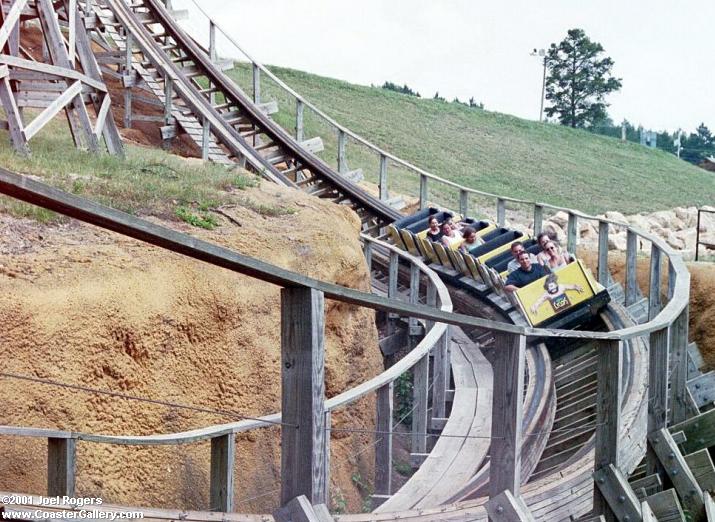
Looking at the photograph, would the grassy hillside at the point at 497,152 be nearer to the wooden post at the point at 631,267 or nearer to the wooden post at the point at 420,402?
the wooden post at the point at 631,267

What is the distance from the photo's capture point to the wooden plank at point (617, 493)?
18.7 feet

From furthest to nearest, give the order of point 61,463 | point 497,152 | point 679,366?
1. point 497,152
2. point 679,366
3. point 61,463

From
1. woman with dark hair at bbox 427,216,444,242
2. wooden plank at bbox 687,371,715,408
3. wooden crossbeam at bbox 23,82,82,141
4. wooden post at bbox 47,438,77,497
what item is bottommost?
wooden plank at bbox 687,371,715,408

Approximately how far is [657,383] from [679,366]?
3.51ft

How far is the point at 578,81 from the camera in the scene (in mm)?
58281

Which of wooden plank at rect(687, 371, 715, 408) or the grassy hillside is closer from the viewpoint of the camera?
wooden plank at rect(687, 371, 715, 408)

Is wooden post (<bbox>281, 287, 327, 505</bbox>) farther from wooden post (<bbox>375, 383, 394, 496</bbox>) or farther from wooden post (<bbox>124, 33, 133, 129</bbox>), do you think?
wooden post (<bbox>124, 33, 133, 129</bbox>)

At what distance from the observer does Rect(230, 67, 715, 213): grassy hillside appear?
40.4 m

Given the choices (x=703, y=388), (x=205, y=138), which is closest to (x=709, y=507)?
(x=703, y=388)

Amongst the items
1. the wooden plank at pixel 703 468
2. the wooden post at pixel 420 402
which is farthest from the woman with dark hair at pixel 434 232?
the wooden plank at pixel 703 468

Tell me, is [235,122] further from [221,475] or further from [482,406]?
[221,475]

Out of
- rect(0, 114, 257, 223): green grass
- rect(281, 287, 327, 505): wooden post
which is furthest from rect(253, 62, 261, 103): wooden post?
rect(281, 287, 327, 505): wooden post

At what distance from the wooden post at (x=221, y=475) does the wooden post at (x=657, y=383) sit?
9.58 feet

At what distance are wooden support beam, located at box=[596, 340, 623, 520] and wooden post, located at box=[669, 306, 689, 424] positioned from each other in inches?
92.3
